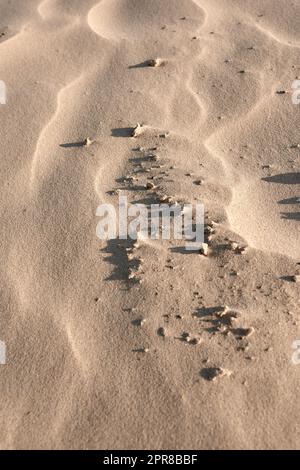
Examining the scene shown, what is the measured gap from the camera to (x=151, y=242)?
1.42m

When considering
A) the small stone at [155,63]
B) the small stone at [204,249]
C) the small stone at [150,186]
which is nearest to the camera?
the small stone at [204,249]

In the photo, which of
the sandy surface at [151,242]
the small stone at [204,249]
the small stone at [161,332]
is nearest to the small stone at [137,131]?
the sandy surface at [151,242]

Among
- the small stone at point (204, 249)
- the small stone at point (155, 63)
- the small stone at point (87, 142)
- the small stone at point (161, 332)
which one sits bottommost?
the small stone at point (161, 332)

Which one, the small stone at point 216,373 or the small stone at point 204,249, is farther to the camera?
the small stone at point 204,249

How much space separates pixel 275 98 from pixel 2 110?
0.92 meters

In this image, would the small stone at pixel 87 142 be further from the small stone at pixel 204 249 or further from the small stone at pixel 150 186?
the small stone at pixel 204 249

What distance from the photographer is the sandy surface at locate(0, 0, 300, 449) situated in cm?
114

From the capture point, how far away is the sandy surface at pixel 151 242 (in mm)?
1140

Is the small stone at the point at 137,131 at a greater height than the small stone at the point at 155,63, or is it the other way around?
the small stone at the point at 155,63

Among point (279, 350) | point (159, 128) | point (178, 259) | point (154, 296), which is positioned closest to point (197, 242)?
point (178, 259)

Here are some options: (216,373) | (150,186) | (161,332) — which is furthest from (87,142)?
(216,373)

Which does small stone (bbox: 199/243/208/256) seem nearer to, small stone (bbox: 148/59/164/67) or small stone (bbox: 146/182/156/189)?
small stone (bbox: 146/182/156/189)

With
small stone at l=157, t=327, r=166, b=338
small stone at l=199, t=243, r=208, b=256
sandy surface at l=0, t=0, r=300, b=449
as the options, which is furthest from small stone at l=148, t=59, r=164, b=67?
small stone at l=157, t=327, r=166, b=338

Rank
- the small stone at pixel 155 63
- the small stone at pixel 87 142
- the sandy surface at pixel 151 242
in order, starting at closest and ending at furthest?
the sandy surface at pixel 151 242, the small stone at pixel 87 142, the small stone at pixel 155 63
